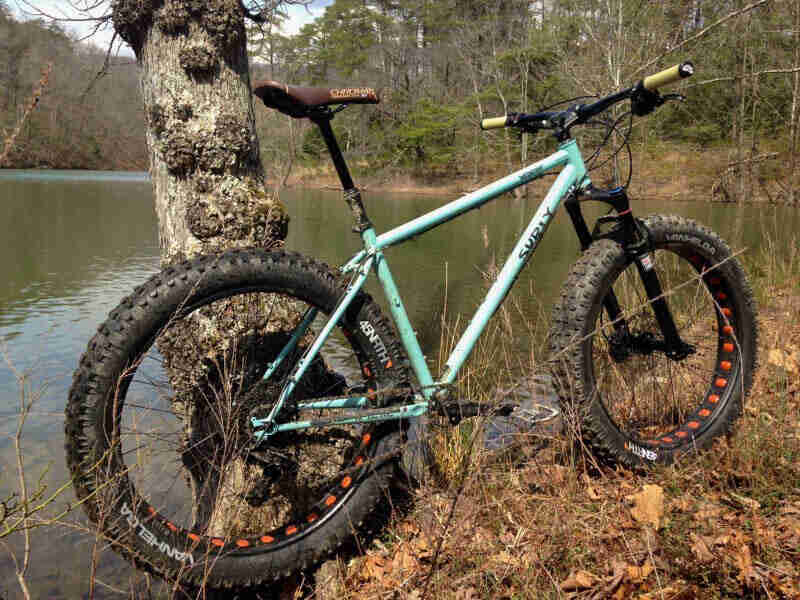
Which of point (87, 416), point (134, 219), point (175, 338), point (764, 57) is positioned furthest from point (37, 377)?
point (134, 219)

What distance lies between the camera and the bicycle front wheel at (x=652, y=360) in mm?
2293

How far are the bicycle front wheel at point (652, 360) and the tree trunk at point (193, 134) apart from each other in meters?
1.42

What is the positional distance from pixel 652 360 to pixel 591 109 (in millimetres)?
1393

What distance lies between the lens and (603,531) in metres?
1.97

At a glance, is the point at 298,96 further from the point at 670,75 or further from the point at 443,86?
the point at 443,86

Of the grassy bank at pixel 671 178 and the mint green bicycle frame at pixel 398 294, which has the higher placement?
the grassy bank at pixel 671 178

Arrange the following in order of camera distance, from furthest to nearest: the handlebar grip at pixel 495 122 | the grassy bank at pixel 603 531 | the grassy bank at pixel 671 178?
the grassy bank at pixel 671 178, the handlebar grip at pixel 495 122, the grassy bank at pixel 603 531

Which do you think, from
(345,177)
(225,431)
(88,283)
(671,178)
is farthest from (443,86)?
(225,431)

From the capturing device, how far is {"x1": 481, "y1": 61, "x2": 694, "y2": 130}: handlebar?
7.50ft

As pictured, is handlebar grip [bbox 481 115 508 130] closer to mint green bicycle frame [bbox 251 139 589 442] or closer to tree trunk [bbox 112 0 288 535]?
mint green bicycle frame [bbox 251 139 589 442]

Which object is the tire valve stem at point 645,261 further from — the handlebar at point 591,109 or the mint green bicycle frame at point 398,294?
the handlebar at point 591,109

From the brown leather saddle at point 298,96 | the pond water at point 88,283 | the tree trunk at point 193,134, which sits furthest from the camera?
the pond water at point 88,283

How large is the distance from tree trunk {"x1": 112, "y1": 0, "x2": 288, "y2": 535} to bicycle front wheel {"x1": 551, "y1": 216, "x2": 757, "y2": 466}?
142cm

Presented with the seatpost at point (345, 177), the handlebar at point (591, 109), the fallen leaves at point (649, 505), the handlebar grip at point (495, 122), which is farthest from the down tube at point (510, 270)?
the fallen leaves at point (649, 505)
